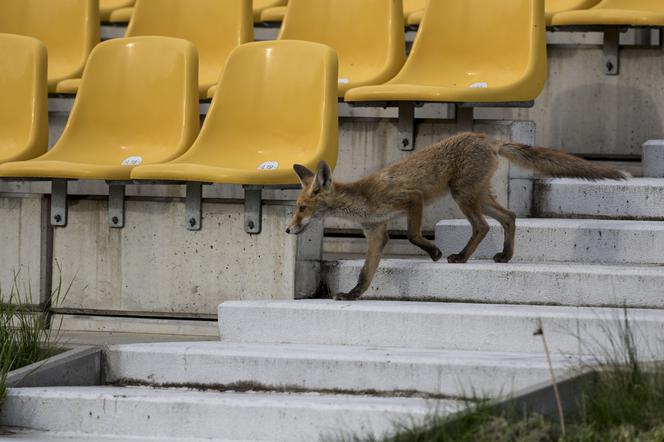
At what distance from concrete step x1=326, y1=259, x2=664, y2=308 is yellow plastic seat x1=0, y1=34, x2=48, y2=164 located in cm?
198

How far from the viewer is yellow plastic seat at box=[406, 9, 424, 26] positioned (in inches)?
319

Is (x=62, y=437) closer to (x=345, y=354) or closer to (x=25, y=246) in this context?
(x=345, y=354)

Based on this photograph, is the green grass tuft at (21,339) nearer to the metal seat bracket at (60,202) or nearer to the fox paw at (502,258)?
the metal seat bracket at (60,202)

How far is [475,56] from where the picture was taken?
23.9 feet

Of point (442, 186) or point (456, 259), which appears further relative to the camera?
point (442, 186)

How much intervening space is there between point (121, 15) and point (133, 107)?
2303 millimetres

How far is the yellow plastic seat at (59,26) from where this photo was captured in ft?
27.3

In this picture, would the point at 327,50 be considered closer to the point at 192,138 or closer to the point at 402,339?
the point at 192,138

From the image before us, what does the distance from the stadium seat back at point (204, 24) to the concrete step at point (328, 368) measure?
2.84 m

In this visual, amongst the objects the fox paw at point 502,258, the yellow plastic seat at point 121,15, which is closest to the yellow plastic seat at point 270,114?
the fox paw at point 502,258

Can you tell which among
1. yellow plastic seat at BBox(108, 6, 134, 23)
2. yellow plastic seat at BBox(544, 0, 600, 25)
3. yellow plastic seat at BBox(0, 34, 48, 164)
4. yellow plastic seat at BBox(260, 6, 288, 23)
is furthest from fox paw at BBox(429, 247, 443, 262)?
yellow plastic seat at BBox(108, 6, 134, 23)

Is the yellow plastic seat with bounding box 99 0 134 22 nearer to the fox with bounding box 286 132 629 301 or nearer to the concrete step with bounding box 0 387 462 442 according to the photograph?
the fox with bounding box 286 132 629 301

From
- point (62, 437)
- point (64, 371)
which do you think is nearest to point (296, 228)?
point (64, 371)

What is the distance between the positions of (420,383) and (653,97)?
323cm
